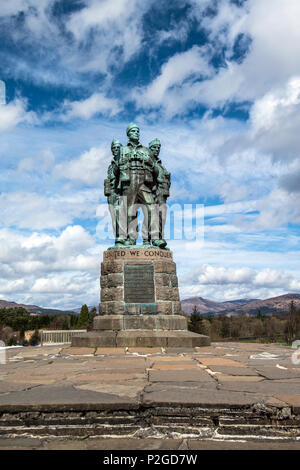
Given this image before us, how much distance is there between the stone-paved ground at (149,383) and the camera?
115 inches

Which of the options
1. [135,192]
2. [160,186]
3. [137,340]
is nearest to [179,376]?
[137,340]

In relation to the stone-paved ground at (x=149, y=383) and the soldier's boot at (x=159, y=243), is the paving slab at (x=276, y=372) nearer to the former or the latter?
the stone-paved ground at (x=149, y=383)

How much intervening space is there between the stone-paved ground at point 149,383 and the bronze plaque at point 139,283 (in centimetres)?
290

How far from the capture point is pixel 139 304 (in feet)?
29.3

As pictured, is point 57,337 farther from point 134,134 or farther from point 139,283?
point 134,134

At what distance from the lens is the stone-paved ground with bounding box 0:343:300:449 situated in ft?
9.57

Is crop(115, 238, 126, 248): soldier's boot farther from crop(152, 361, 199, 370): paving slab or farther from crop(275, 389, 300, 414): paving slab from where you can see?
crop(275, 389, 300, 414): paving slab

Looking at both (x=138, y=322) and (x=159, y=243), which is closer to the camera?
(x=138, y=322)

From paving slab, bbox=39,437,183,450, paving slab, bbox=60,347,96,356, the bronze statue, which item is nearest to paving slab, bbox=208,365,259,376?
paving slab, bbox=39,437,183,450

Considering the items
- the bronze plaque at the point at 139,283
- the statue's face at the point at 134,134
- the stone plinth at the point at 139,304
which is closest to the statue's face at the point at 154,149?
the statue's face at the point at 134,134

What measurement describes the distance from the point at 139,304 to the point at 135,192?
305 cm

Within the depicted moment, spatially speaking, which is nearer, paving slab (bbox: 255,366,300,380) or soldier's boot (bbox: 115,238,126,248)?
paving slab (bbox: 255,366,300,380)

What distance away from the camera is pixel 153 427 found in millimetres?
2730

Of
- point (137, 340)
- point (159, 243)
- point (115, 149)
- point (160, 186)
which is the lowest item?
point (137, 340)
